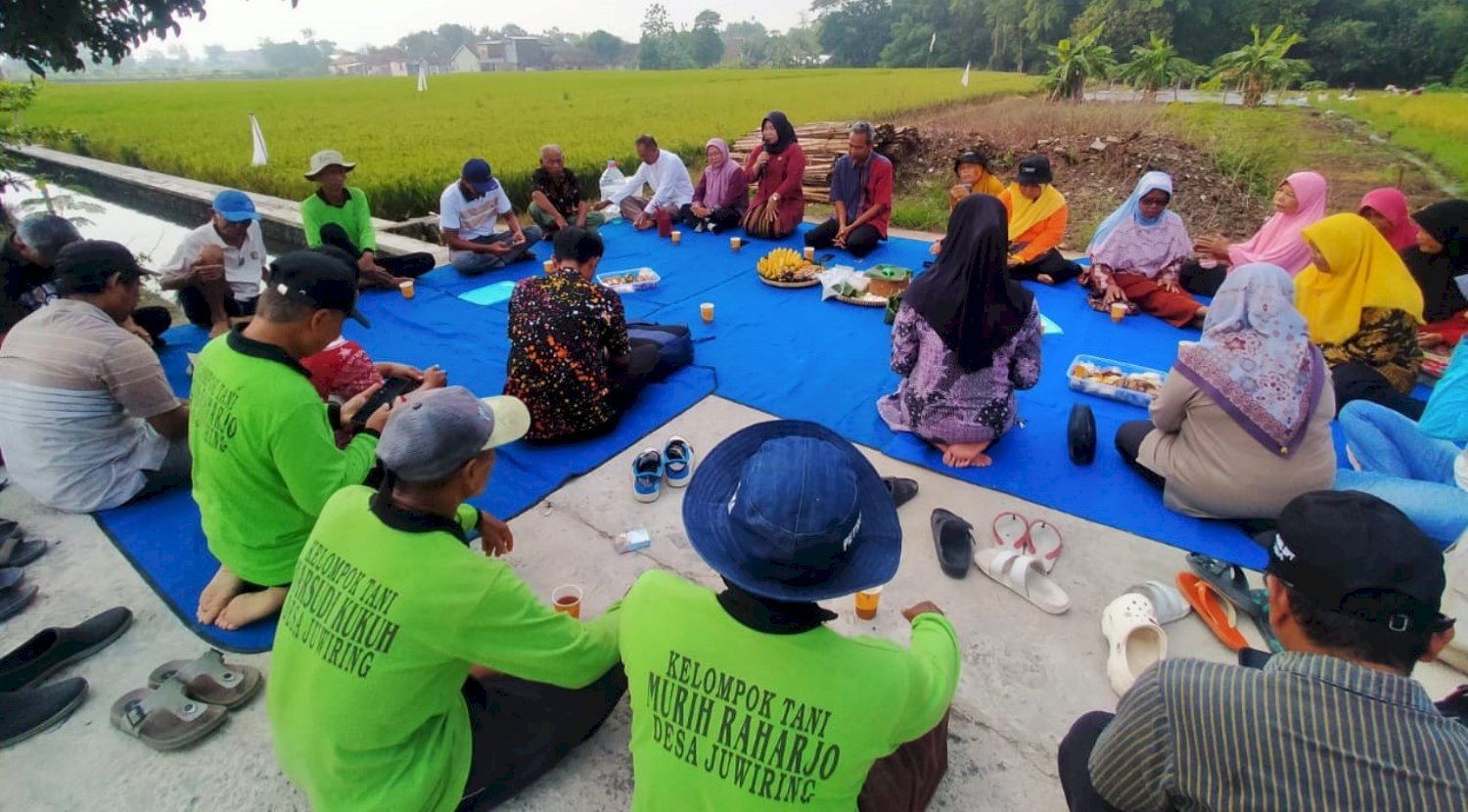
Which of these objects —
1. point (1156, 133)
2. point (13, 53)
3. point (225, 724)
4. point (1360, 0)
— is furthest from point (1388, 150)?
point (1360, 0)

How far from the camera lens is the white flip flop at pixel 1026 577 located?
2578mm

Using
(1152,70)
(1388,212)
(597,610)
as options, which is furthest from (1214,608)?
(1152,70)

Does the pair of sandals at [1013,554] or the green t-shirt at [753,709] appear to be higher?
the green t-shirt at [753,709]

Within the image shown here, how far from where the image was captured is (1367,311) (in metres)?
3.80

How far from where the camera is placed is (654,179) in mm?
8320

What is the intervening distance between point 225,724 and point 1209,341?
3934mm

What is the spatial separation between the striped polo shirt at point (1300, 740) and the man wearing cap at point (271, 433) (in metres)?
2.44

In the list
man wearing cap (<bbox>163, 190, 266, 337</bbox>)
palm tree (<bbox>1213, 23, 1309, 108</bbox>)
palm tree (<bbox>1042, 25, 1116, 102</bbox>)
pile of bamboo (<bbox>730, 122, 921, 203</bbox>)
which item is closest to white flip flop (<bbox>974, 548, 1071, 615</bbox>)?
man wearing cap (<bbox>163, 190, 266, 337</bbox>)

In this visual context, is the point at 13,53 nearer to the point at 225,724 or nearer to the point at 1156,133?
the point at 225,724

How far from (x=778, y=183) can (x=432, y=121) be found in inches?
618

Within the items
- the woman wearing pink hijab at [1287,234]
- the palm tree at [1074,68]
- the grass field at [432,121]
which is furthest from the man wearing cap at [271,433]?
the palm tree at [1074,68]

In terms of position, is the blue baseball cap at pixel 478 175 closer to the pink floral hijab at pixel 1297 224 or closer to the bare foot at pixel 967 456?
the bare foot at pixel 967 456

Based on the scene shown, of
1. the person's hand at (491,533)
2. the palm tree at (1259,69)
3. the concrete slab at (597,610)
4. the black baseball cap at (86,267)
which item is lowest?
the concrete slab at (597,610)

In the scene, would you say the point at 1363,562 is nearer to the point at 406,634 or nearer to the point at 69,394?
the point at 406,634
